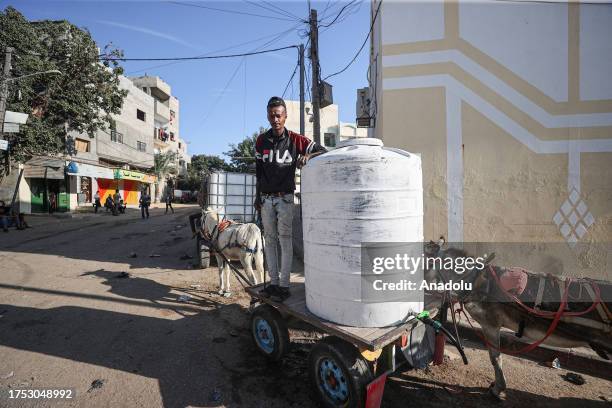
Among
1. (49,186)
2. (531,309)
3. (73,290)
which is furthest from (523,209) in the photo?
(49,186)

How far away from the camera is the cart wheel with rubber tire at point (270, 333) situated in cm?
320

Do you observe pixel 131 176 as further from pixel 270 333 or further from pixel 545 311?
pixel 545 311

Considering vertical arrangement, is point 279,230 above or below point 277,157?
below

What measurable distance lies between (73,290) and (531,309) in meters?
7.04

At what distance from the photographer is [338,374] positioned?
254 cm

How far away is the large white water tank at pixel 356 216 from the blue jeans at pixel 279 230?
0.75 m

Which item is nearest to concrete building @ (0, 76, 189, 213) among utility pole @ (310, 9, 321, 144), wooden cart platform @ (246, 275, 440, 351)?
utility pole @ (310, 9, 321, 144)

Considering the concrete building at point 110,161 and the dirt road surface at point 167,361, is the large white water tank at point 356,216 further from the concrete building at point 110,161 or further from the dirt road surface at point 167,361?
the concrete building at point 110,161

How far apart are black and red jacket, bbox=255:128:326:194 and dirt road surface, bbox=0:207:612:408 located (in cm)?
201

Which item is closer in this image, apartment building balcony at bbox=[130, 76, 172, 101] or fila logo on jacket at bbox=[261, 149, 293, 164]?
fila logo on jacket at bbox=[261, 149, 293, 164]

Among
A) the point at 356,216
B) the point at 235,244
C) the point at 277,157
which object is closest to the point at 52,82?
the point at 235,244

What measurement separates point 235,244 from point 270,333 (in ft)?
7.97

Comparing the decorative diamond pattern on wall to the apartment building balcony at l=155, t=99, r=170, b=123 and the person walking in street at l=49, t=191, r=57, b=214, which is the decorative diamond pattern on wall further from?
the apartment building balcony at l=155, t=99, r=170, b=123

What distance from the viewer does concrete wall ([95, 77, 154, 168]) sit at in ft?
86.0
